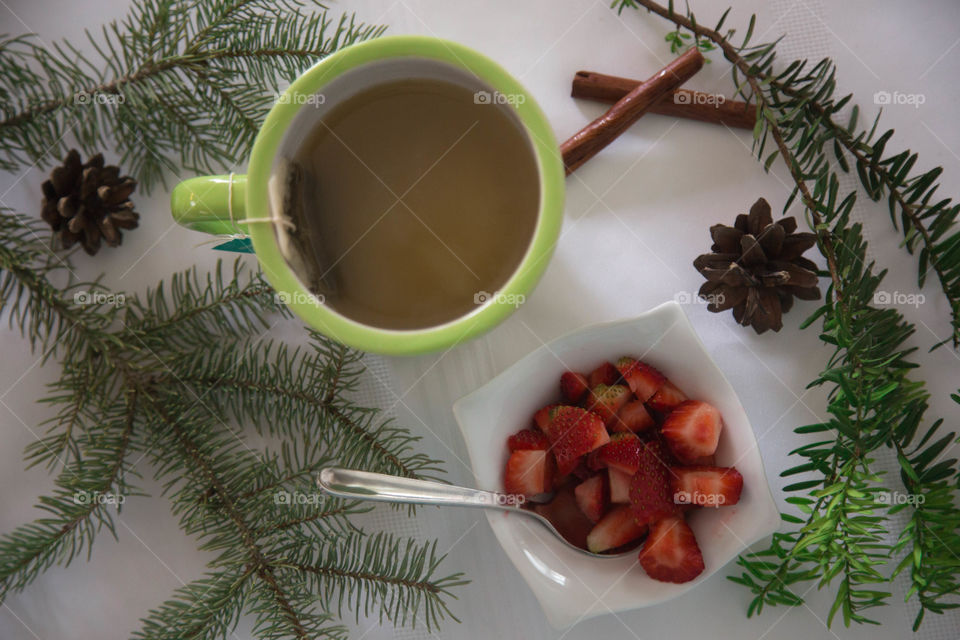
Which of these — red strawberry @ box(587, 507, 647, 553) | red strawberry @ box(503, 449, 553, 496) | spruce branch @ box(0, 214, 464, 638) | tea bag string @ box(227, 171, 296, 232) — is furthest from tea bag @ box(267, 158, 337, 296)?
red strawberry @ box(587, 507, 647, 553)

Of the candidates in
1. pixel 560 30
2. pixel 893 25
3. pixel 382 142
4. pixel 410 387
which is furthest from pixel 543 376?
pixel 893 25

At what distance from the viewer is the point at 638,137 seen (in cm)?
79

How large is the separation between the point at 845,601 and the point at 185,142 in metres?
0.80

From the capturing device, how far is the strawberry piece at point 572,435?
66 cm

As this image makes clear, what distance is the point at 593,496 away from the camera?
0.69 m

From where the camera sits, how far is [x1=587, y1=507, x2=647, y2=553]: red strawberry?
682 mm

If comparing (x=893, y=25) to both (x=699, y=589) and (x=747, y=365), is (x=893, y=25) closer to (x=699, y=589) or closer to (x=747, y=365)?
(x=747, y=365)

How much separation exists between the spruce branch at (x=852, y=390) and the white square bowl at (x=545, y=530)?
6 cm

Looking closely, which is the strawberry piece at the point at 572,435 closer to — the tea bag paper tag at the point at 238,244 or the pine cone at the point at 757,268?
the pine cone at the point at 757,268

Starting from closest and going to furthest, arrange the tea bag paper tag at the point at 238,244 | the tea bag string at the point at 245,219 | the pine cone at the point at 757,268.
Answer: the tea bag string at the point at 245,219 < the tea bag paper tag at the point at 238,244 < the pine cone at the point at 757,268

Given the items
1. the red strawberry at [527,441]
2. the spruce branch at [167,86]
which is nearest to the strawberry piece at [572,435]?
the red strawberry at [527,441]

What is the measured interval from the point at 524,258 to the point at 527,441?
23cm

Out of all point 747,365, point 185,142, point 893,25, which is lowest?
point 185,142

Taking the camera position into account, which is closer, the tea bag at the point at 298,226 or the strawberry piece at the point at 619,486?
the tea bag at the point at 298,226
